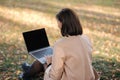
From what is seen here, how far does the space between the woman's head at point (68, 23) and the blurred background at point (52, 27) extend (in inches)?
96.8

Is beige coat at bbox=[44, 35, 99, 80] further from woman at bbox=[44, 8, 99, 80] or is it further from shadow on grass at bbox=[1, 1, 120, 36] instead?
shadow on grass at bbox=[1, 1, 120, 36]

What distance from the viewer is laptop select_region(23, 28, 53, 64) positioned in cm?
504

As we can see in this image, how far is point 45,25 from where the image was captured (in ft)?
34.8

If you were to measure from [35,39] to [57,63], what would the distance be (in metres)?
1.60

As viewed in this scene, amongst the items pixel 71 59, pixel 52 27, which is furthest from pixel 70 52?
pixel 52 27

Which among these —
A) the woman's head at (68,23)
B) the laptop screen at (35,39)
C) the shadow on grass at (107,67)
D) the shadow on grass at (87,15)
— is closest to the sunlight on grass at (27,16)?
the shadow on grass at (87,15)

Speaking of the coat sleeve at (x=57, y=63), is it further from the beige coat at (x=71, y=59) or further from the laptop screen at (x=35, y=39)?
the laptop screen at (x=35, y=39)

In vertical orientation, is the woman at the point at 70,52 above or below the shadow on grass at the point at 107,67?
above

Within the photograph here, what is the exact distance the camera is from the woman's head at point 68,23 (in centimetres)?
374

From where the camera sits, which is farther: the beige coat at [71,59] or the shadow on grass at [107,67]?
the shadow on grass at [107,67]

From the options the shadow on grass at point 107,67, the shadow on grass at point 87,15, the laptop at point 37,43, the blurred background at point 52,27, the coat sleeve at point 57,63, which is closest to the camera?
the coat sleeve at point 57,63

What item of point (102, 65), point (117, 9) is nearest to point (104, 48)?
point (102, 65)

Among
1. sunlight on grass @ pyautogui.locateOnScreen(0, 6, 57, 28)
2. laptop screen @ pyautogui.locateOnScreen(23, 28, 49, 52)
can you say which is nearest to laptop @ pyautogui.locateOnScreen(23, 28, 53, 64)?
laptop screen @ pyautogui.locateOnScreen(23, 28, 49, 52)

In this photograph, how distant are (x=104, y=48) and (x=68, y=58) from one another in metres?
4.68
